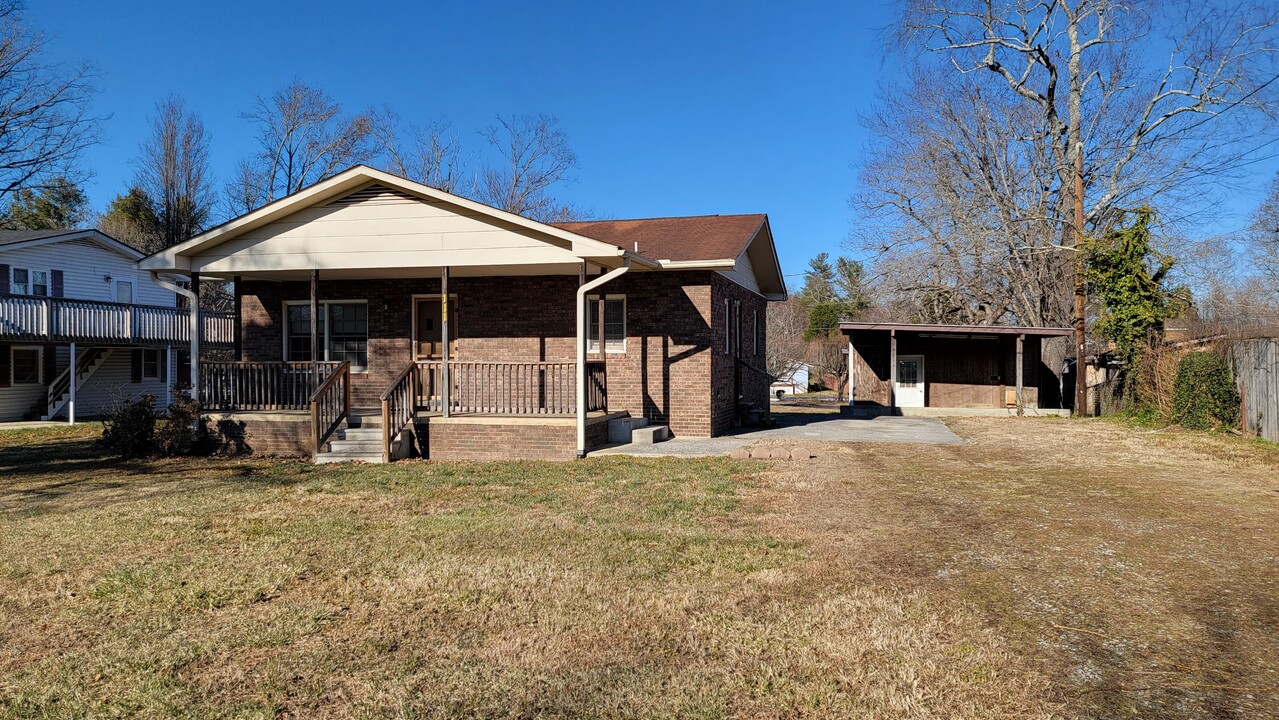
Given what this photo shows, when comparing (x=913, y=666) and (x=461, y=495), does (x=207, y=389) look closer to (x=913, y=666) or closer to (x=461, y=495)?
(x=461, y=495)

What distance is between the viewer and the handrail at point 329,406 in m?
12.3

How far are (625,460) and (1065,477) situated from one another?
5917 mm

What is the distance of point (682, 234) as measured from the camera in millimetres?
16141

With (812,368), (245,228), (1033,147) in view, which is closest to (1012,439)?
(245,228)

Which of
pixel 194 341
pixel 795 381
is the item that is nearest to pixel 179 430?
pixel 194 341

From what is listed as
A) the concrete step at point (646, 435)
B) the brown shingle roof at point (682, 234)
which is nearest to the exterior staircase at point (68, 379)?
the brown shingle roof at point (682, 234)

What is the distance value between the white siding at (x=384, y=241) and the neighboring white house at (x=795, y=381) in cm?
3659

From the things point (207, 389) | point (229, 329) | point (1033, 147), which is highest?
point (1033, 147)

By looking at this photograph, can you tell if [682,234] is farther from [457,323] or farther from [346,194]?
[346,194]

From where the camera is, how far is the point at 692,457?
11984 mm

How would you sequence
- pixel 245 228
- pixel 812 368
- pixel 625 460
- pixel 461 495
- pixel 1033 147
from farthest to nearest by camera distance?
1. pixel 812 368
2. pixel 1033 147
3. pixel 245 228
4. pixel 625 460
5. pixel 461 495

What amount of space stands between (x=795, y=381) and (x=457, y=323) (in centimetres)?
3621

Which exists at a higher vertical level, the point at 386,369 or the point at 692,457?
the point at 386,369

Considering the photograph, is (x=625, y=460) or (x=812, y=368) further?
(x=812, y=368)
